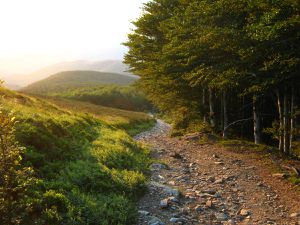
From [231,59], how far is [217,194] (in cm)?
960

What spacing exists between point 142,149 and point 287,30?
1070cm

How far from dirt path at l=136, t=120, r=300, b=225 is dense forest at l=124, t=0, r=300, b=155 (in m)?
2.99

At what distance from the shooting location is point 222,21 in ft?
67.1

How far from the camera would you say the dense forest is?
50.8ft

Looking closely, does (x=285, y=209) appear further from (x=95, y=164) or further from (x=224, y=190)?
(x=95, y=164)

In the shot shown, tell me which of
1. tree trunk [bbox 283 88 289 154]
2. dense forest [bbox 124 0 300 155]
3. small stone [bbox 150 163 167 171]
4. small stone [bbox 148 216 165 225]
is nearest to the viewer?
small stone [bbox 148 216 165 225]

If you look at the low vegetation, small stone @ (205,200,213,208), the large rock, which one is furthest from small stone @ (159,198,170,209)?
the low vegetation

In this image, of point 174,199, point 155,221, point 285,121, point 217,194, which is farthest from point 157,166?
point 285,121

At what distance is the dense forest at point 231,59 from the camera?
50.8ft

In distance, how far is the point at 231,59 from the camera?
19672mm

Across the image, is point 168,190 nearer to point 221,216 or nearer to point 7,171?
point 221,216

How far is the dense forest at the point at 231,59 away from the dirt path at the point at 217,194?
2.99 metres

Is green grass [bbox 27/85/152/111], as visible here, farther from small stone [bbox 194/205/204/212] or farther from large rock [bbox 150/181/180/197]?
small stone [bbox 194/205/204/212]

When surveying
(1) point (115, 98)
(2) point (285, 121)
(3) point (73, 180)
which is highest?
(1) point (115, 98)
